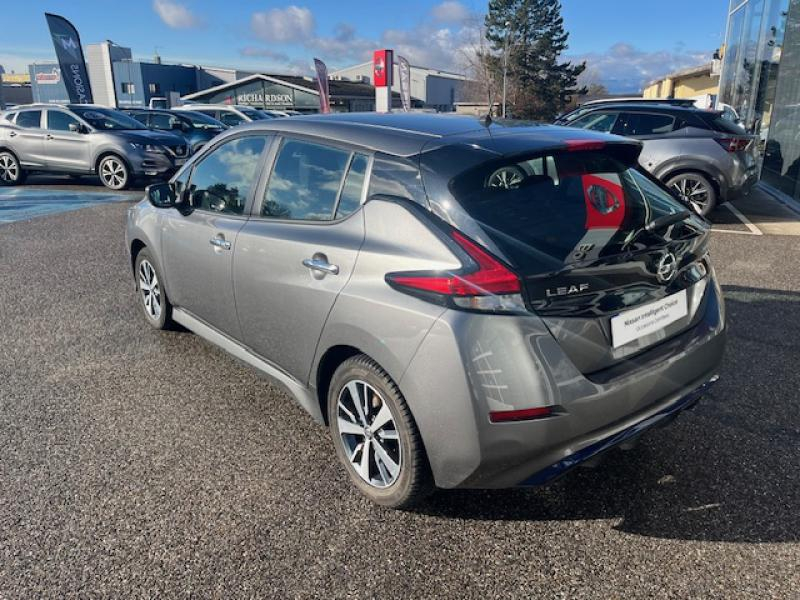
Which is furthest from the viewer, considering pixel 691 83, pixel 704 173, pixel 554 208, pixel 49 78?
pixel 49 78

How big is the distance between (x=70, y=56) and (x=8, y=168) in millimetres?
12214

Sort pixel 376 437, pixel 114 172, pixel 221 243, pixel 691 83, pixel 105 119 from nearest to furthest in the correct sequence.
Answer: pixel 376 437 < pixel 221 243 < pixel 114 172 < pixel 105 119 < pixel 691 83

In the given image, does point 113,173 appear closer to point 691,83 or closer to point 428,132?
point 428,132

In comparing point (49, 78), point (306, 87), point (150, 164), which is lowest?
point (150, 164)

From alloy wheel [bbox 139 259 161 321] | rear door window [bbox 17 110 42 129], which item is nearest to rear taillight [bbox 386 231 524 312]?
alloy wheel [bbox 139 259 161 321]

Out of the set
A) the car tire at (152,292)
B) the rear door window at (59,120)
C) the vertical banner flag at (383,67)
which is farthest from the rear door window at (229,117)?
the car tire at (152,292)

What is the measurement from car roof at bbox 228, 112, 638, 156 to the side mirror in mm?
992

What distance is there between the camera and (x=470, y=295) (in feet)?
7.02

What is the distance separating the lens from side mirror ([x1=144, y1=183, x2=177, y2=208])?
3.88 metres

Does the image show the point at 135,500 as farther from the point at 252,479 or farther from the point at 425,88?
the point at 425,88

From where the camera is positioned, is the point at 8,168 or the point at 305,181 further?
the point at 8,168

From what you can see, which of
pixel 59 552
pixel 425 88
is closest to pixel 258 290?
pixel 59 552

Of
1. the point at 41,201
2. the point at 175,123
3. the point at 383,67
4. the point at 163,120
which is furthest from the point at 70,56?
the point at 41,201

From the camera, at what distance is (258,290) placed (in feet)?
10.1
